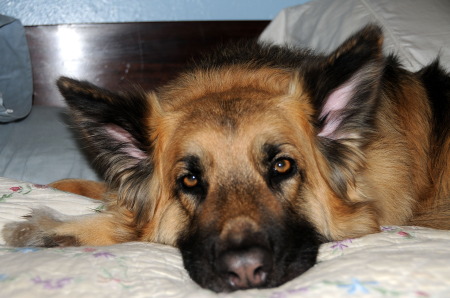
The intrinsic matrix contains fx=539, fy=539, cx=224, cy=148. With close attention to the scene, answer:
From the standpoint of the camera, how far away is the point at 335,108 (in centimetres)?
214

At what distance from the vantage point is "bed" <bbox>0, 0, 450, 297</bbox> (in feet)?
4.91

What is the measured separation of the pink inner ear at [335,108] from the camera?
6.72 feet

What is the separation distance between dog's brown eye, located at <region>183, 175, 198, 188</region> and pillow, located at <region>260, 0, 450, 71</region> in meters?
1.20

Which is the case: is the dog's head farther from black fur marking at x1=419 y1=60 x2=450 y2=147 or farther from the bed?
black fur marking at x1=419 y1=60 x2=450 y2=147

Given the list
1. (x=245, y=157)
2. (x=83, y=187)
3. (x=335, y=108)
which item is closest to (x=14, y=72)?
(x=83, y=187)

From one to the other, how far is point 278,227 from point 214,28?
7.85 feet

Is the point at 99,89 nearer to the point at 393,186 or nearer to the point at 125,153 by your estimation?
the point at 125,153

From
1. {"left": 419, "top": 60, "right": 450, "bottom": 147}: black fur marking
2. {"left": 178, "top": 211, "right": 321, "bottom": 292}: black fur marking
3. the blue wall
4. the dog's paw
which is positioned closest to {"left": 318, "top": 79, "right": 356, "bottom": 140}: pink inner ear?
{"left": 178, "top": 211, "right": 321, "bottom": 292}: black fur marking

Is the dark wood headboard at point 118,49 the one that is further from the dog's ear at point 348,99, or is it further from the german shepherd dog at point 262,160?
the dog's ear at point 348,99

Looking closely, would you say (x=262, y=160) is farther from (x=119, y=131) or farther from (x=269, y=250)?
(x=119, y=131)

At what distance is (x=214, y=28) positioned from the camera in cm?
391

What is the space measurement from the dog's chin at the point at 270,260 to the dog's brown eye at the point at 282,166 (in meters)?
0.21

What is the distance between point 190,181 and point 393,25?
1.74 metres

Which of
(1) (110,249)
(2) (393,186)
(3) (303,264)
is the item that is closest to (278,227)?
(3) (303,264)
